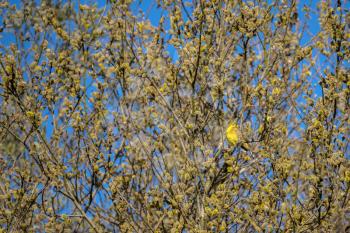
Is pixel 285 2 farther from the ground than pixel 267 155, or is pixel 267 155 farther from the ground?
pixel 285 2

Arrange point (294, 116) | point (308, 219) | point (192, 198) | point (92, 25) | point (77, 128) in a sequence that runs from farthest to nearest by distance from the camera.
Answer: point (294, 116), point (92, 25), point (192, 198), point (77, 128), point (308, 219)

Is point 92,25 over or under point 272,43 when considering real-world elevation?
over

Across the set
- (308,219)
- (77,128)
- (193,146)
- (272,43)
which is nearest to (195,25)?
(272,43)

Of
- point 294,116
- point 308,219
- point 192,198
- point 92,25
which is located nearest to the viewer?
point 308,219

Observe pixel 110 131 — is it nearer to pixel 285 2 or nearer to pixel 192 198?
pixel 192 198

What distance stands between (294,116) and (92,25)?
320 centimetres

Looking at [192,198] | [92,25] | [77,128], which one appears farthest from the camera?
[92,25]

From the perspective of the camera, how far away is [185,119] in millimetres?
5031

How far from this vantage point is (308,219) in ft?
12.6

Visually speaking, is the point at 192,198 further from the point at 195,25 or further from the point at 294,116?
the point at 294,116

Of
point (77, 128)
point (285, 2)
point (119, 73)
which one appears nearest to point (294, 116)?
point (285, 2)

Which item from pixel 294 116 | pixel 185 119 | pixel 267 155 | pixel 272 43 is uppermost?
pixel 294 116

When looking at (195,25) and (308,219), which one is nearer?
(308,219)

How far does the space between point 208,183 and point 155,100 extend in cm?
114
